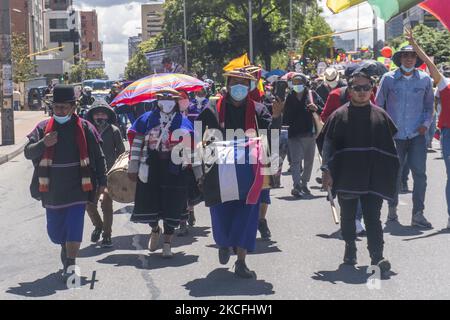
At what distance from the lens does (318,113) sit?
12766mm

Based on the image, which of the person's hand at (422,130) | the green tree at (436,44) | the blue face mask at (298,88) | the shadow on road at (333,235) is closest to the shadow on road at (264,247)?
the shadow on road at (333,235)

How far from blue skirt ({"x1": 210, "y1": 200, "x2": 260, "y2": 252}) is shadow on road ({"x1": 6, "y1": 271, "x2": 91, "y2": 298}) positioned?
1276mm

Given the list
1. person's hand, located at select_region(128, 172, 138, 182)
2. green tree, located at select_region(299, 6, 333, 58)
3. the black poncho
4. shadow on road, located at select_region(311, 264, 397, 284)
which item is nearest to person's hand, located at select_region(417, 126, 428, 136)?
the black poncho

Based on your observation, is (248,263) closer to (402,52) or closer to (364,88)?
(364,88)

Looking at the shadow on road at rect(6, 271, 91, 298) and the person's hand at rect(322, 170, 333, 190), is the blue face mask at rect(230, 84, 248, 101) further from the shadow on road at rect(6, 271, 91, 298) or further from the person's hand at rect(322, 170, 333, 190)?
the shadow on road at rect(6, 271, 91, 298)

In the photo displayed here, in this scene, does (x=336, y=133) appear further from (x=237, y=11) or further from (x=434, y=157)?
(x=237, y=11)

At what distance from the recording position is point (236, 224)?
25.0ft

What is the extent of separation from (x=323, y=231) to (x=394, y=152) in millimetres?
2443

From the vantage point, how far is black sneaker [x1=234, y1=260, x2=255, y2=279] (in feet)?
24.5

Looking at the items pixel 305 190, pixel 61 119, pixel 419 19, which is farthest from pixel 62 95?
pixel 419 19

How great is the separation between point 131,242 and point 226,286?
265 centimetres

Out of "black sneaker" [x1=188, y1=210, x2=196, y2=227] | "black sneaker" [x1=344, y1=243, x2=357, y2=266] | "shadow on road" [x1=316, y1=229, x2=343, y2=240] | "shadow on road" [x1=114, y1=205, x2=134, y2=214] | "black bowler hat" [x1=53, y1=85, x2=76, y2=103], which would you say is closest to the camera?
"black bowler hat" [x1=53, y1=85, x2=76, y2=103]

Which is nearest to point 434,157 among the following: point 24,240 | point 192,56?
point 24,240

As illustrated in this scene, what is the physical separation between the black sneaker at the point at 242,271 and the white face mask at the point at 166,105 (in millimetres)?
1780
